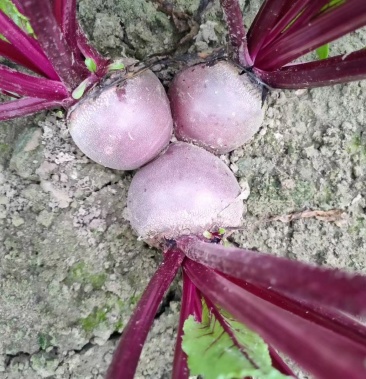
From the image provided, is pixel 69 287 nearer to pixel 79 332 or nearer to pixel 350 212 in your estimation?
pixel 79 332

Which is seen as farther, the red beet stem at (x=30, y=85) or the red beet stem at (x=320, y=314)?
the red beet stem at (x=30, y=85)

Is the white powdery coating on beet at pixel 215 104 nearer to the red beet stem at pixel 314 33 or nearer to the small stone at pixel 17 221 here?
the red beet stem at pixel 314 33

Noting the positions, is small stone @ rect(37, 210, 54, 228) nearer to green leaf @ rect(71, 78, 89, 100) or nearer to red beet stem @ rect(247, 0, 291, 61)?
green leaf @ rect(71, 78, 89, 100)

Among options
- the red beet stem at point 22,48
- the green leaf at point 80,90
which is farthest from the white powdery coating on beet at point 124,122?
the red beet stem at point 22,48

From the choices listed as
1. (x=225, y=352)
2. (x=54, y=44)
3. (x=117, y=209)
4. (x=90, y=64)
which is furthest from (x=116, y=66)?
(x=225, y=352)

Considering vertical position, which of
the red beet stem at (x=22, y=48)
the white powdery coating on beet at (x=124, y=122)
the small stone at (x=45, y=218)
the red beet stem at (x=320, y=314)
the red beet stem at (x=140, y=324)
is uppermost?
the red beet stem at (x=22, y=48)

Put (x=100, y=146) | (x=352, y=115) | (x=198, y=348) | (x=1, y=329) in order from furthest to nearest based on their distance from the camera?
(x=352, y=115), (x=1, y=329), (x=100, y=146), (x=198, y=348)

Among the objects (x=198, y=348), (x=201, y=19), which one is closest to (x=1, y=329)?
(x=198, y=348)

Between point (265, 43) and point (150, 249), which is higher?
point (265, 43)
